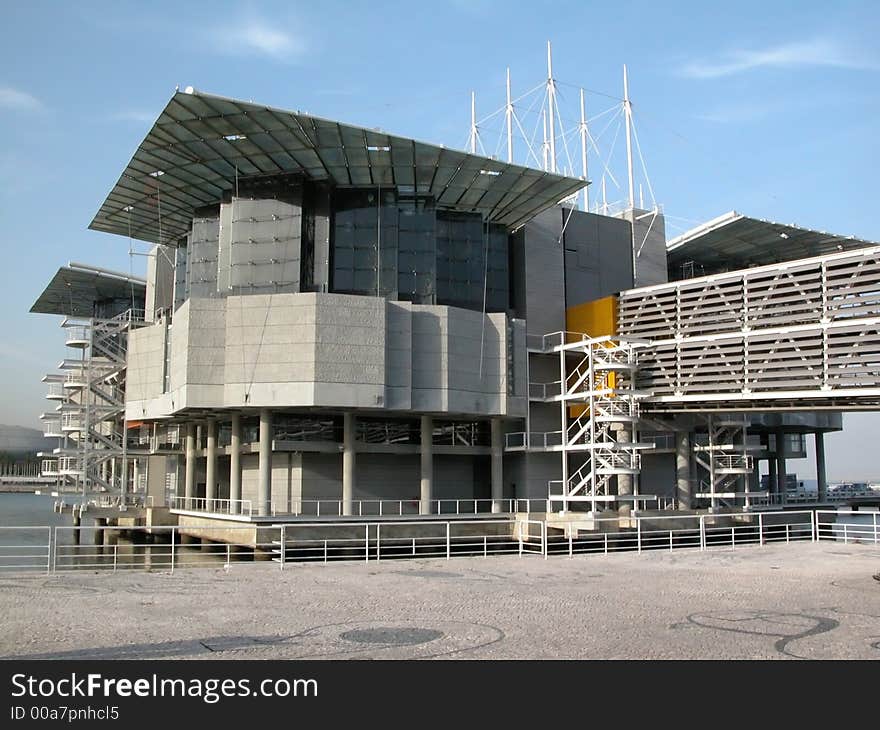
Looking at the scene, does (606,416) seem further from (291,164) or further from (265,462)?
(291,164)

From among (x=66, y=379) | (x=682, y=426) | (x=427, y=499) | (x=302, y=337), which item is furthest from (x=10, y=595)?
(x=66, y=379)

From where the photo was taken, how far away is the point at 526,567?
2459cm

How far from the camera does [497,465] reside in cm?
5175

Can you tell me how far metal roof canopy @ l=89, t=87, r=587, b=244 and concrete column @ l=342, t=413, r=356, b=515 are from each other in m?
13.6

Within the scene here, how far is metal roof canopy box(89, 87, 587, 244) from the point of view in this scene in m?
42.9

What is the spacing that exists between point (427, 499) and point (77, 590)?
Answer: 30.3 m

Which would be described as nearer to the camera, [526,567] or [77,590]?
[77,590]

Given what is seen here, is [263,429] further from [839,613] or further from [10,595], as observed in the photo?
[839,613]

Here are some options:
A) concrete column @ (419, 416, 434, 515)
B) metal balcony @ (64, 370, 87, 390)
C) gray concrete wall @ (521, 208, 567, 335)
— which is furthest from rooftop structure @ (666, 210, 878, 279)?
metal balcony @ (64, 370, 87, 390)

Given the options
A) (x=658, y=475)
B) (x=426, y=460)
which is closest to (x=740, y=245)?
(x=658, y=475)

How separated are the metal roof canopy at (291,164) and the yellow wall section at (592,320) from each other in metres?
6.51

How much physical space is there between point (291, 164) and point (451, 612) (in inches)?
1430

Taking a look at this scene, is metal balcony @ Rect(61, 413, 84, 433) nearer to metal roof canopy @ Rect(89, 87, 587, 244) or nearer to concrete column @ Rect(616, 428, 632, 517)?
metal roof canopy @ Rect(89, 87, 587, 244)

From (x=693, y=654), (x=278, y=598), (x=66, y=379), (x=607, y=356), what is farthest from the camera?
(x=66, y=379)
